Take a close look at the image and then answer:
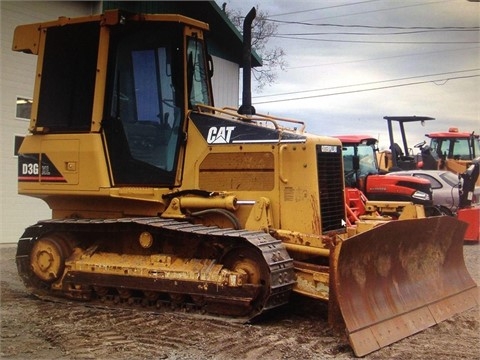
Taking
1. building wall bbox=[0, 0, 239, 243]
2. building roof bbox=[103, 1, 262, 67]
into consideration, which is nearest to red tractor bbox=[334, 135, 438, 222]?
building roof bbox=[103, 1, 262, 67]

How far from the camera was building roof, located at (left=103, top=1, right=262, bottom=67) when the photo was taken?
13.6 m

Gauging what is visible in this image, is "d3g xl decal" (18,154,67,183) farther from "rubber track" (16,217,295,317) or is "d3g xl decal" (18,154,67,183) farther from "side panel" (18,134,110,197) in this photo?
"rubber track" (16,217,295,317)

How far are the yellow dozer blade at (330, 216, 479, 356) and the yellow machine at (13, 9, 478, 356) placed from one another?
0.02 m

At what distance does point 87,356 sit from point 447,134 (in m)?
18.1

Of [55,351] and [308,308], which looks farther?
[308,308]

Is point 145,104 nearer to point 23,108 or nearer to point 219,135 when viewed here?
point 219,135

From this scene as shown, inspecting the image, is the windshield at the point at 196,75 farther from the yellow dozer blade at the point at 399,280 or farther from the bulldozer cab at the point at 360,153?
the bulldozer cab at the point at 360,153

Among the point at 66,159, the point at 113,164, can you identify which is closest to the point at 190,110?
the point at 113,164

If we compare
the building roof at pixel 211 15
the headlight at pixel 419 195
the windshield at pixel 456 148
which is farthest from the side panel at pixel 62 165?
the windshield at pixel 456 148

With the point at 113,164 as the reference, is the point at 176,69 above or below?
above

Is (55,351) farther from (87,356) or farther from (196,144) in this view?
(196,144)

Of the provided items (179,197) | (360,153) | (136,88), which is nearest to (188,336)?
(179,197)

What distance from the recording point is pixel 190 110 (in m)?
6.70

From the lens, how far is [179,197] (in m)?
6.66
